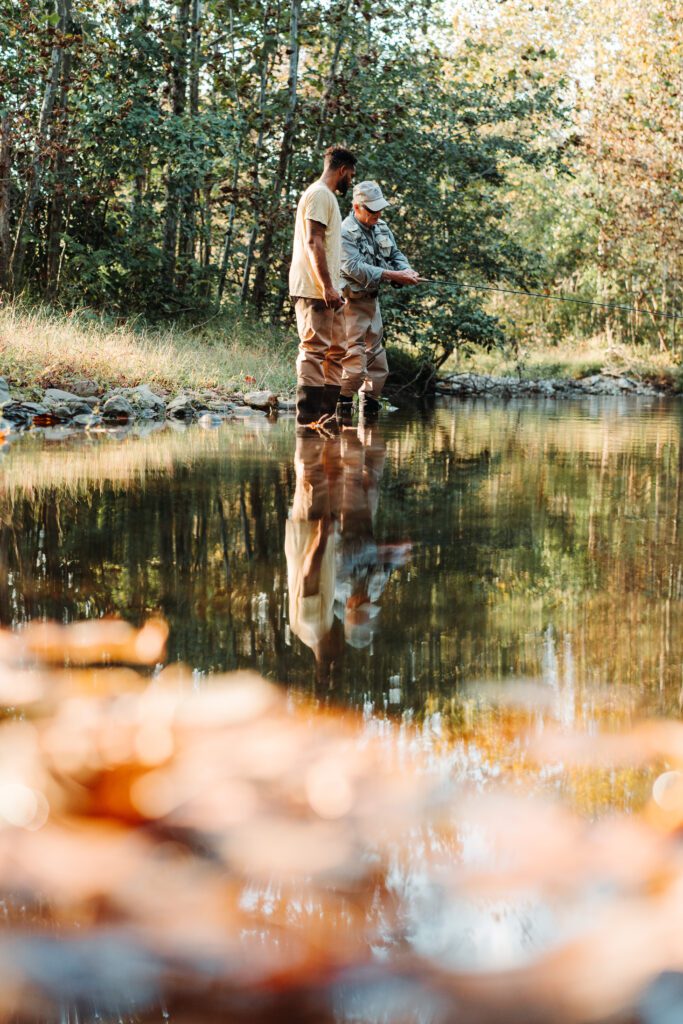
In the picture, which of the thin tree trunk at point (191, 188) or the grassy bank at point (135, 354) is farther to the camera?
the thin tree trunk at point (191, 188)

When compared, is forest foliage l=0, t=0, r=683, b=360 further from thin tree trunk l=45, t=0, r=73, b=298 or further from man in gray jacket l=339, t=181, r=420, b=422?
man in gray jacket l=339, t=181, r=420, b=422

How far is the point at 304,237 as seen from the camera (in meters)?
9.62

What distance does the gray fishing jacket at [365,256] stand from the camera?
1114 centimetres

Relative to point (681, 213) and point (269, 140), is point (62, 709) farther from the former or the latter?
point (681, 213)

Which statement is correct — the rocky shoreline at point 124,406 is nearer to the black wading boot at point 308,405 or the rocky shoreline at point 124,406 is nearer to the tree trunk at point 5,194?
the black wading boot at point 308,405

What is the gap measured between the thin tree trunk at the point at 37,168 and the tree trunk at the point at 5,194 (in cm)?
23

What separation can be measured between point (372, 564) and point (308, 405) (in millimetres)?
6845

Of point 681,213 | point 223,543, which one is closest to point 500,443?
point 223,543

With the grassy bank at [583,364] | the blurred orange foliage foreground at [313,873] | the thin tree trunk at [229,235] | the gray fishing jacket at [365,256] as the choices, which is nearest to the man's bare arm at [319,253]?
the gray fishing jacket at [365,256]

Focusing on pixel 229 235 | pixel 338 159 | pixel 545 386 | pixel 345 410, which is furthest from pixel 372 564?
pixel 545 386

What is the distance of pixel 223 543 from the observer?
4.21m

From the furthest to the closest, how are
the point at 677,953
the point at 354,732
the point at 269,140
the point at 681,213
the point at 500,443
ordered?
the point at 681,213, the point at 269,140, the point at 500,443, the point at 354,732, the point at 677,953

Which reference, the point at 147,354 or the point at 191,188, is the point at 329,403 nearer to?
the point at 147,354

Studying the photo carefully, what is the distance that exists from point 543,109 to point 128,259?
7976 millimetres
